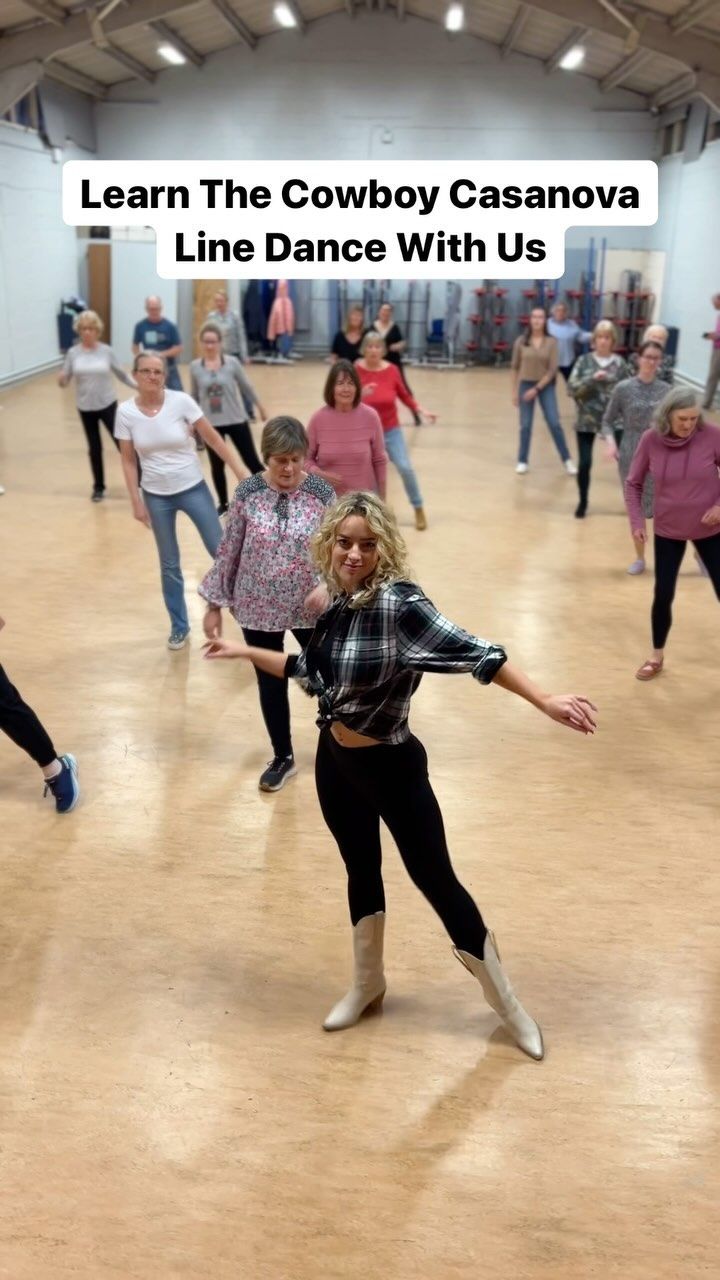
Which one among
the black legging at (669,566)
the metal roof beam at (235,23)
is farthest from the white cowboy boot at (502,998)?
the metal roof beam at (235,23)

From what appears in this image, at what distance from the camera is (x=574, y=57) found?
1862cm

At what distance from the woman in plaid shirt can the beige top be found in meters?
7.91

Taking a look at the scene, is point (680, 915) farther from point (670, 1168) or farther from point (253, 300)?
point (253, 300)

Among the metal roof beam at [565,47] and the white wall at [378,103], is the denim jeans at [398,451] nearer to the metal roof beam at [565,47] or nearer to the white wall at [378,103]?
the metal roof beam at [565,47]

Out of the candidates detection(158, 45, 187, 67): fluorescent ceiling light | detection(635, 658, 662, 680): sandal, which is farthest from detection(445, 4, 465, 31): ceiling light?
detection(635, 658, 662, 680): sandal

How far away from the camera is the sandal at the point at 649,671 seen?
593 cm

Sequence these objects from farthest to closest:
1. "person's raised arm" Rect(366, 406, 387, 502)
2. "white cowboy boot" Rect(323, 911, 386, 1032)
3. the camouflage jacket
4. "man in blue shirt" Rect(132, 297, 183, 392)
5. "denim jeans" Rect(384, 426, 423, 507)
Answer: "man in blue shirt" Rect(132, 297, 183, 392) → the camouflage jacket → "denim jeans" Rect(384, 426, 423, 507) → "person's raised arm" Rect(366, 406, 387, 502) → "white cowboy boot" Rect(323, 911, 386, 1032)

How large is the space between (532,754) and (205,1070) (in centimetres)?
247

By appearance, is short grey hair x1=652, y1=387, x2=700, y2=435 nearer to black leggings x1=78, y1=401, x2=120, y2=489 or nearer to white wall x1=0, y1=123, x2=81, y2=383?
black leggings x1=78, y1=401, x2=120, y2=489

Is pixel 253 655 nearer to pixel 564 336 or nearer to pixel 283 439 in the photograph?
pixel 283 439

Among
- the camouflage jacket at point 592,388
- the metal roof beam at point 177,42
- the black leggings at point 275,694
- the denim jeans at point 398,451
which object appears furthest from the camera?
the metal roof beam at point 177,42

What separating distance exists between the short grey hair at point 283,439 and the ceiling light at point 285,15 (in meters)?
17.6

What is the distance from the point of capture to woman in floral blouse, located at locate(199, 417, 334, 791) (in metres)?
4.13

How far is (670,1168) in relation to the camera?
2744 mm
